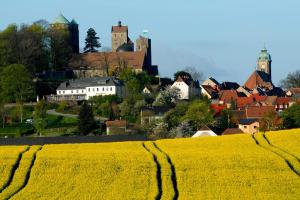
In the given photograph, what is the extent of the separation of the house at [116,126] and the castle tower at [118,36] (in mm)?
65748

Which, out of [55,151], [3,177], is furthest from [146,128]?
[3,177]

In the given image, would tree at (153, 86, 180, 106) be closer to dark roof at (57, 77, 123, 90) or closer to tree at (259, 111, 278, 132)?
dark roof at (57, 77, 123, 90)

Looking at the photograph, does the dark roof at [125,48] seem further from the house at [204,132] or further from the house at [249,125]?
Result: the house at [204,132]

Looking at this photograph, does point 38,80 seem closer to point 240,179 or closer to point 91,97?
point 91,97

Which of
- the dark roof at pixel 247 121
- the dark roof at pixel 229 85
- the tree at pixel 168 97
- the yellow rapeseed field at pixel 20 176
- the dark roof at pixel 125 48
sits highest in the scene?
the dark roof at pixel 125 48

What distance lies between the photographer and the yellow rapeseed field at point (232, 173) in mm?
36625

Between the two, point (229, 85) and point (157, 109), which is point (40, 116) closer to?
point (157, 109)

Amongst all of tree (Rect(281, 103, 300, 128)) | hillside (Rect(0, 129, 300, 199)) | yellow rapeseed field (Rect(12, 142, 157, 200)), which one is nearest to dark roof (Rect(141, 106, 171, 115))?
tree (Rect(281, 103, 300, 128))

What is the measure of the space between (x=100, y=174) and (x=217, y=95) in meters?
97.9

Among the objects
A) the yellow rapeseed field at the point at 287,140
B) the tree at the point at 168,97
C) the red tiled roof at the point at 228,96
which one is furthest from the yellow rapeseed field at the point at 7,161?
the red tiled roof at the point at 228,96

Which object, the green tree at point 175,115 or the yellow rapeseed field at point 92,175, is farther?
the green tree at point 175,115

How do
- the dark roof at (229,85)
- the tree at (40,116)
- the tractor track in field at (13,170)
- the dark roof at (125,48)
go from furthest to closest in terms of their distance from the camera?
the dark roof at (125,48) < the dark roof at (229,85) < the tree at (40,116) < the tractor track in field at (13,170)

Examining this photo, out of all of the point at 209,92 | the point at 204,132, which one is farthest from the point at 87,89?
the point at 204,132

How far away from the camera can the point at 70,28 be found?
6206 inches
